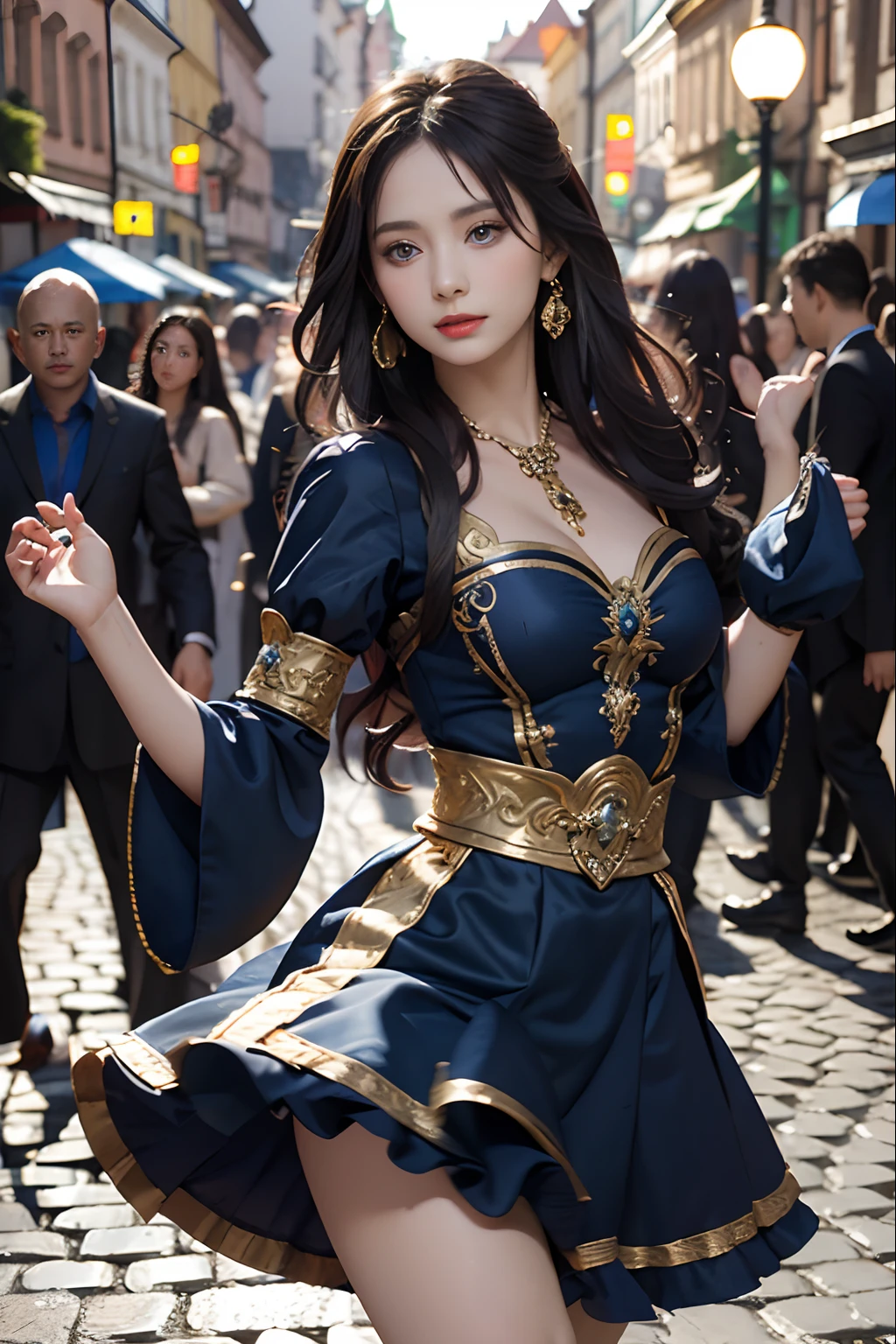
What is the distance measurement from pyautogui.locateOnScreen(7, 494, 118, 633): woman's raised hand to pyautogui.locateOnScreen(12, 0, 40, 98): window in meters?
1.70

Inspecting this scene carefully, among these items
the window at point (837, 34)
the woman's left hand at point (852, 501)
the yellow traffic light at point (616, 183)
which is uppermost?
the window at point (837, 34)

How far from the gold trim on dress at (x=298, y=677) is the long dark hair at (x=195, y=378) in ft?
5.76

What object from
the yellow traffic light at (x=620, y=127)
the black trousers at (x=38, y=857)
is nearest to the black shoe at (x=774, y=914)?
the black trousers at (x=38, y=857)

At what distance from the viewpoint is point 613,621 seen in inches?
85.1

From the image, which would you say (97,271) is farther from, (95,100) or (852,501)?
(852,501)

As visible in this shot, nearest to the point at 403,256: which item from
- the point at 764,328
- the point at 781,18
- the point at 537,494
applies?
the point at 537,494

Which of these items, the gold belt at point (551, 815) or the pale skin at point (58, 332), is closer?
the gold belt at point (551, 815)

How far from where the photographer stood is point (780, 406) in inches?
101

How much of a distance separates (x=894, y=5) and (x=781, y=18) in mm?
603

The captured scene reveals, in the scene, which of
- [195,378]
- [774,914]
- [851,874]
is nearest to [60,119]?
[195,378]

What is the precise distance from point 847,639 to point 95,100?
3.19 m

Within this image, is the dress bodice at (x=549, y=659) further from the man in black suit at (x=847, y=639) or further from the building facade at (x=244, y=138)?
the man in black suit at (x=847, y=639)

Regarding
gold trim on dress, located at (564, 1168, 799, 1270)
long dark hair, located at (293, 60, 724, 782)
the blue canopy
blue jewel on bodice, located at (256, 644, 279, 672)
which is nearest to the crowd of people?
the blue canopy

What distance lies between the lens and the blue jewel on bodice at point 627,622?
85.2 inches
